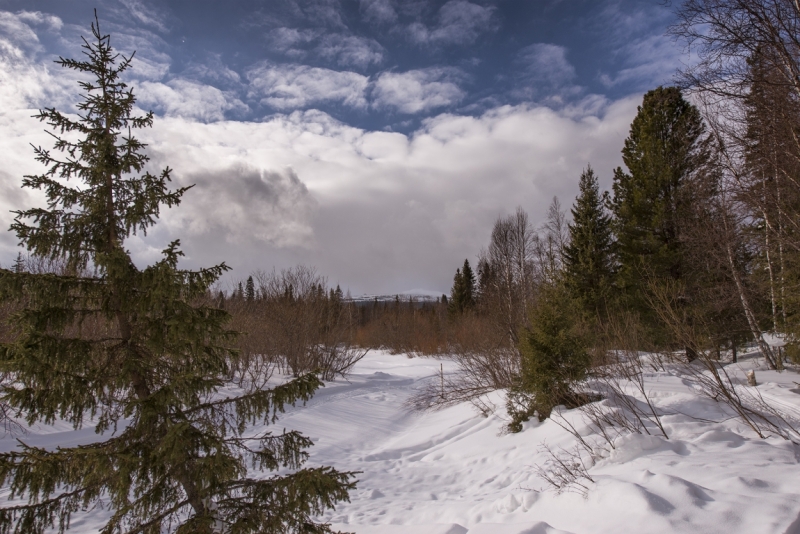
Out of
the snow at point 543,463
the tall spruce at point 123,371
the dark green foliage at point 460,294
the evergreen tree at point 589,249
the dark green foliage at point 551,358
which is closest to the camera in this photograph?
the tall spruce at point 123,371

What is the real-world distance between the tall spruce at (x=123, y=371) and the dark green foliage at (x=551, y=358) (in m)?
6.23

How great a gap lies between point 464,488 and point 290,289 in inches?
534

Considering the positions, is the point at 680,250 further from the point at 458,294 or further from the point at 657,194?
the point at 458,294

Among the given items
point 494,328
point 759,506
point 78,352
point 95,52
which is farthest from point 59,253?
point 494,328

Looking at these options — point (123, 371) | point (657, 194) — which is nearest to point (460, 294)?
point (657, 194)

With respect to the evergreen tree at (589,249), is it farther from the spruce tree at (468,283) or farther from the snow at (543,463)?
the spruce tree at (468,283)

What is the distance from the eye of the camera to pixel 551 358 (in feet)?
27.9

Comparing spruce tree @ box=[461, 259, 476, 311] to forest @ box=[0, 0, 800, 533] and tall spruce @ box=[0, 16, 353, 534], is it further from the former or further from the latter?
tall spruce @ box=[0, 16, 353, 534]

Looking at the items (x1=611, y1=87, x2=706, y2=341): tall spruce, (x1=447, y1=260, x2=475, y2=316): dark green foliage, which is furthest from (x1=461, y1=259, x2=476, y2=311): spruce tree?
(x1=611, y1=87, x2=706, y2=341): tall spruce

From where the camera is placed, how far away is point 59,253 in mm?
3148

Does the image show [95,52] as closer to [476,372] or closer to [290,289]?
[476,372]

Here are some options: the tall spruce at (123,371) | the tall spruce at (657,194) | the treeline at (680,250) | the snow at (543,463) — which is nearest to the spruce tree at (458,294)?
the treeline at (680,250)

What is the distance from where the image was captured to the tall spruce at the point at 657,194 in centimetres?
1588

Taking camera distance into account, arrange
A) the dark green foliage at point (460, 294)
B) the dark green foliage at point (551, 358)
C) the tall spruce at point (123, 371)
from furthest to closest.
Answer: the dark green foliage at point (460, 294) < the dark green foliage at point (551, 358) < the tall spruce at point (123, 371)
